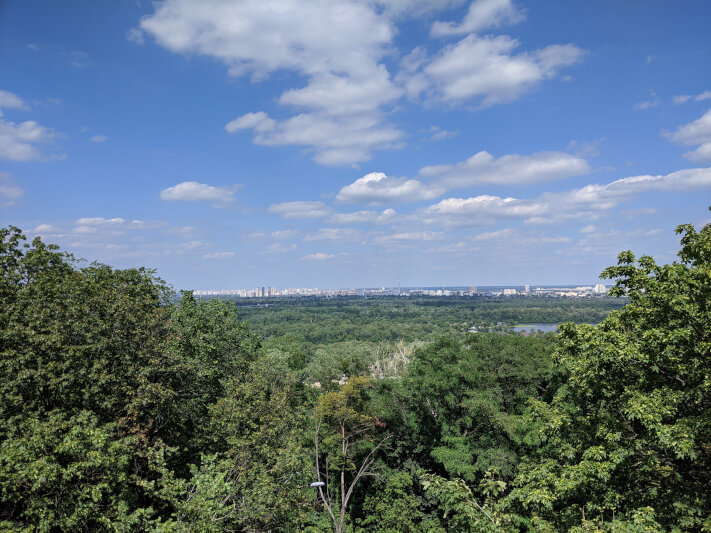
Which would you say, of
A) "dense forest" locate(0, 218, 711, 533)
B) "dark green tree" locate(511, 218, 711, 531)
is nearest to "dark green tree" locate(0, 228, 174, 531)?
"dense forest" locate(0, 218, 711, 533)

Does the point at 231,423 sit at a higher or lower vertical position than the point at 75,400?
lower

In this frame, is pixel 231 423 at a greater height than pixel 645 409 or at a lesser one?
lesser

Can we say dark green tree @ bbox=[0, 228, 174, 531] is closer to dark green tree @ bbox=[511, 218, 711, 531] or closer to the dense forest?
the dense forest

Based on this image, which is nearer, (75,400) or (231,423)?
(75,400)

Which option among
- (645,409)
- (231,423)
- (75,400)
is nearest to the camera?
(645,409)

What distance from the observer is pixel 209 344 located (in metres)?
17.2

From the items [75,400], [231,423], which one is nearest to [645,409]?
[231,423]

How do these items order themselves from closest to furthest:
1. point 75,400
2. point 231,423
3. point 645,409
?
point 645,409
point 75,400
point 231,423

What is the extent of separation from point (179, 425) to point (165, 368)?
3.74 metres

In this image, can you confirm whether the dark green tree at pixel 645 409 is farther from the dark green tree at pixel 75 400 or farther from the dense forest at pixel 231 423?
the dark green tree at pixel 75 400

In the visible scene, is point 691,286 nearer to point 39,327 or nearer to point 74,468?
point 74,468

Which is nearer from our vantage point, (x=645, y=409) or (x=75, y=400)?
(x=645, y=409)

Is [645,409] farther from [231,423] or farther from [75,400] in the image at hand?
[75,400]

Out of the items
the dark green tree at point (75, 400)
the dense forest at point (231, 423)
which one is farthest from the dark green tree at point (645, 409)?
the dark green tree at point (75, 400)
